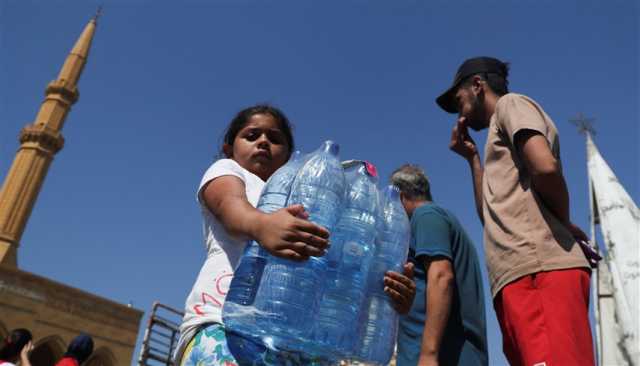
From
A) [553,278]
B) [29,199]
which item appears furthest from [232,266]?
[29,199]

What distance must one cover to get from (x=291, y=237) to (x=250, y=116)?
33.2 inches

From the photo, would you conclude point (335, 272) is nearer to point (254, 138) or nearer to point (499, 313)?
Result: point (254, 138)

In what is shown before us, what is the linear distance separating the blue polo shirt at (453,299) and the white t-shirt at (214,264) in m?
1.19

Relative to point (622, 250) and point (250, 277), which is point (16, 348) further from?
point (622, 250)

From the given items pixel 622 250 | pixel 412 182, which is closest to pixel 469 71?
pixel 412 182

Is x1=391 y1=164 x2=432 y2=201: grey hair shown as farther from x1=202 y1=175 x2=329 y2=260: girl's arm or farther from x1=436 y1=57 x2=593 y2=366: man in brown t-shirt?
x1=202 y1=175 x2=329 y2=260: girl's arm

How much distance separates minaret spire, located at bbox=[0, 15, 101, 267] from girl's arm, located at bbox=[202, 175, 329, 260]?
26471 mm

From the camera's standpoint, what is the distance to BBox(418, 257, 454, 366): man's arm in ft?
7.36

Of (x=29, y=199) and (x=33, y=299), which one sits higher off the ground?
(x=29, y=199)

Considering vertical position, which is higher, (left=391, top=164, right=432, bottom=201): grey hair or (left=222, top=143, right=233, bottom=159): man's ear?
(left=391, top=164, right=432, bottom=201): grey hair

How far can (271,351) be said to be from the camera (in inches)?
55.1

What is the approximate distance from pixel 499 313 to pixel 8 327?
73.4 feet

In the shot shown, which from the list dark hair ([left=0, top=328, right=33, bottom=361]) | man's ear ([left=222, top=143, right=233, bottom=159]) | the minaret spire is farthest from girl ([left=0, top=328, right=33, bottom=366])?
the minaret spire

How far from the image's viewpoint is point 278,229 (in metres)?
1.30
